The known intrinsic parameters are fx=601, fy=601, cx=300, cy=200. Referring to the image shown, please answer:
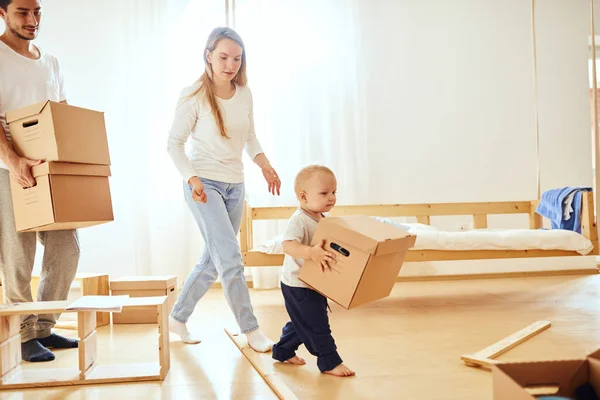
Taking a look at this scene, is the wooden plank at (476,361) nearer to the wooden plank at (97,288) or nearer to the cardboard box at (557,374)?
the cardboard box at (557,374)

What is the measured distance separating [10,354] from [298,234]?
1.00 m

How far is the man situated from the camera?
2.06m

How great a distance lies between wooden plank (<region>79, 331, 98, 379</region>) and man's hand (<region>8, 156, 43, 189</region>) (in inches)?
21.1

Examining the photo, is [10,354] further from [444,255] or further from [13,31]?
[444,255]

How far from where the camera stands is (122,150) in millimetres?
3902

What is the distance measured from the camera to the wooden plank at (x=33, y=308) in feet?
6.01

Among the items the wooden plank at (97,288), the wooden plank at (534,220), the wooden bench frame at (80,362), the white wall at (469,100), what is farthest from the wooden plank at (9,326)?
the wooden plank at (534,220)

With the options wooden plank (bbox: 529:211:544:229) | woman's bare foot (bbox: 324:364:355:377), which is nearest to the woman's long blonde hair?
woman's bare foot (bbox: 324:364:355:377)

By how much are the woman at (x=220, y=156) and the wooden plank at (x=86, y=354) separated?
478mm

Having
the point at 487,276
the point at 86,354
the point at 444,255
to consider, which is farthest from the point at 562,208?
the point at 86,354

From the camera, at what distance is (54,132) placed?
189 centimetres

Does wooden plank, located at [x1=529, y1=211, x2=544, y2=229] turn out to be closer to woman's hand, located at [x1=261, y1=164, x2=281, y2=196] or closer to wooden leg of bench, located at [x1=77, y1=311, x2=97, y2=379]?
woman's hand, located at [x1=261, y1=164, x2=281, y2=196]

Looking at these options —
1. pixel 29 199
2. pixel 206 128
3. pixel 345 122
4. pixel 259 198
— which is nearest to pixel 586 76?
pixel 345 122

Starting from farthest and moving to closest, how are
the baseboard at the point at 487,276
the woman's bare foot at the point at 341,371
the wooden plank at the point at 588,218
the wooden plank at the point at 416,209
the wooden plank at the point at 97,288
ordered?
the baseboard at the point at 487,276
the wooden plank at the point at 416,209
the wooden plank at the point at 588,218
the wooden plank at the point at 97,288
the woman's bare foot at the point at 341,371
